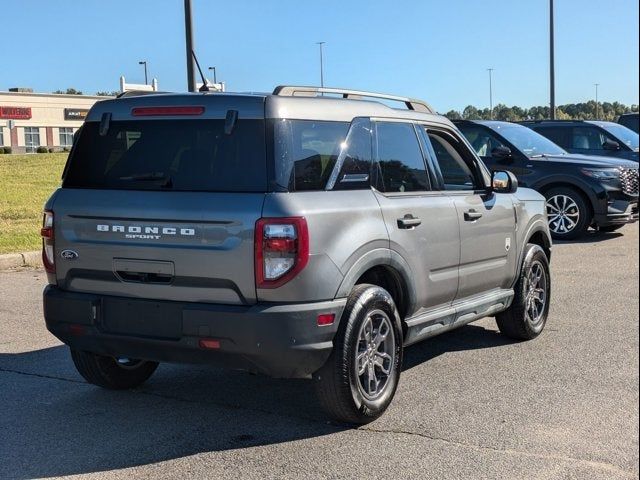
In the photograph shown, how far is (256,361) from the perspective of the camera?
13.4 ft

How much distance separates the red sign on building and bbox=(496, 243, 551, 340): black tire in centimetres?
7559

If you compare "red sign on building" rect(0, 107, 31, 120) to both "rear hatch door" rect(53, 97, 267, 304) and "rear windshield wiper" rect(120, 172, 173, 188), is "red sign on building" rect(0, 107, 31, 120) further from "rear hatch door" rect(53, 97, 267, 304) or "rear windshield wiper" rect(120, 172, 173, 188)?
"rear windshield wiper" rect(120, 172, 173, 188)

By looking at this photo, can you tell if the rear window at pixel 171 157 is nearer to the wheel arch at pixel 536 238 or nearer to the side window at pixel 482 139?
the wheel arch at pixel 536 238

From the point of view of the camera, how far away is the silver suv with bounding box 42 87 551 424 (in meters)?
4.04

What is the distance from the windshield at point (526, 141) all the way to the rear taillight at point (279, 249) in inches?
386

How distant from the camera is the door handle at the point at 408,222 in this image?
4.77 meters

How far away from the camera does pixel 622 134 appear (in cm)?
1617

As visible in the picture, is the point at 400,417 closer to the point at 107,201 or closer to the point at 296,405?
the point at 296,405

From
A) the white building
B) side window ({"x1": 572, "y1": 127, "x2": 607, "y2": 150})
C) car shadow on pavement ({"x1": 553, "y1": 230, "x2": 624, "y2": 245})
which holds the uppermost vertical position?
the white building

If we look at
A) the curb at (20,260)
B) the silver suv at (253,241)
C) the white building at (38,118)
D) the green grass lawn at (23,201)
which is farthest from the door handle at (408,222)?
the white building at (38,118)

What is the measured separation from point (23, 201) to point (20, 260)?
695 cm

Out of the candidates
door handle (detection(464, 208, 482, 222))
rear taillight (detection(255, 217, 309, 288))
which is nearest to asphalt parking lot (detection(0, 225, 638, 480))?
rear taillight (detection(255, 217, 309, 288))

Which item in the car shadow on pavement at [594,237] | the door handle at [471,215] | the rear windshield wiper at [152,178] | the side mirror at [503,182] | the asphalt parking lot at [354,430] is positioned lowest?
the asphalt parking lot at [354,430]

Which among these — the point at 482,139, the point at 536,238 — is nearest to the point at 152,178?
the point at 536,238
